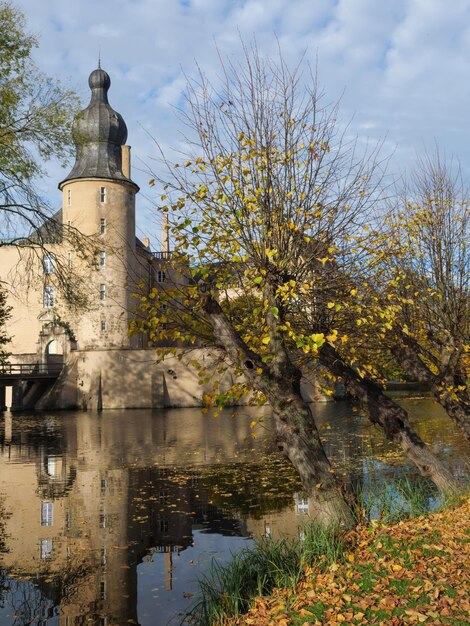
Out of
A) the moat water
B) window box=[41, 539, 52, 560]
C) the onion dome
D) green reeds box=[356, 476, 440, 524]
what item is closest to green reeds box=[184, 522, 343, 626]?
the moat water

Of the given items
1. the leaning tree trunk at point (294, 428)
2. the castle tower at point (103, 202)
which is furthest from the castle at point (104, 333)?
the leaning tree trunk at point (294, 428)

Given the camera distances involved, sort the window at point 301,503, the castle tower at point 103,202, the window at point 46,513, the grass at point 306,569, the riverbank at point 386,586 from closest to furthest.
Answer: the riverbank at point 386,586
the grass at point 306,569
the window at point 46,513
the window at point 301,503
the castle tower at point 103,202

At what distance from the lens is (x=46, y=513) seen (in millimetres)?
11773

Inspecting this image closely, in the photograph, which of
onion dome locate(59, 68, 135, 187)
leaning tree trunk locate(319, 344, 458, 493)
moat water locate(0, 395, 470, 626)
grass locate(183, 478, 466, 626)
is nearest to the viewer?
grass locate(183, 478, 466, 626)

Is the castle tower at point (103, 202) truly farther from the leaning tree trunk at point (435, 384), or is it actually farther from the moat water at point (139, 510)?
the leaning tree trunk at point (435, 384)

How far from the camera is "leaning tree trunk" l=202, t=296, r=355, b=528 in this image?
27.0ft

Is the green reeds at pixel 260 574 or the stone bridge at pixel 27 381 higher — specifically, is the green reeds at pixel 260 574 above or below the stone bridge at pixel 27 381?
below

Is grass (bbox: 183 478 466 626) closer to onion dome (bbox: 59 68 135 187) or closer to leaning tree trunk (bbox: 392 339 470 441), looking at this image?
leaning tree trunk (bbox: 392 339 470 441)

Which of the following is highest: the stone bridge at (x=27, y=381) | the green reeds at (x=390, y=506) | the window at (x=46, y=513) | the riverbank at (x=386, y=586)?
the stone bridge at (x=27, y=381)

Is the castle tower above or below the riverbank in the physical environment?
above

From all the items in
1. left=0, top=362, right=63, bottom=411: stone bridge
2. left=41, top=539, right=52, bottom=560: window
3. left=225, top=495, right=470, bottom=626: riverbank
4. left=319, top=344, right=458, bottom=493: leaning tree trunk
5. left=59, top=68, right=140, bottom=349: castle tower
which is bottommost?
left=41, top=539, right=52, bottom=560: window

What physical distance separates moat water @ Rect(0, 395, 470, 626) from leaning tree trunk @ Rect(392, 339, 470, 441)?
1.26 meters

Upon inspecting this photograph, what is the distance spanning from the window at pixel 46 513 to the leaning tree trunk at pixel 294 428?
15.6ft

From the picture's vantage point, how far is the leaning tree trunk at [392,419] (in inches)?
424
